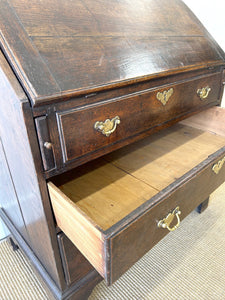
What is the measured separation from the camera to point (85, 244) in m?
0.49

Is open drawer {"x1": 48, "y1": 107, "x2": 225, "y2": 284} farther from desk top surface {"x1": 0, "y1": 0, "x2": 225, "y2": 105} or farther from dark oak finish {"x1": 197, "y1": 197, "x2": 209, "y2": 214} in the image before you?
dark oak finish {"x1": 197, "y1": 197, "x2": 209, "y2": 214}

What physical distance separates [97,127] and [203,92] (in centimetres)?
50

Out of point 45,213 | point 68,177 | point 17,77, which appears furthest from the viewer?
point 68,177

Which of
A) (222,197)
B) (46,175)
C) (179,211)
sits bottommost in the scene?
(222,197)

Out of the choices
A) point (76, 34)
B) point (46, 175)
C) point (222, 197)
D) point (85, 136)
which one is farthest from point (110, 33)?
point (222, 197)

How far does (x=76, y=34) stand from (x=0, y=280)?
90 cm

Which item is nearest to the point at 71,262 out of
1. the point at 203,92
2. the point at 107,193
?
the point at 107,193

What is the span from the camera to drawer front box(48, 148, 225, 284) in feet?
1.44

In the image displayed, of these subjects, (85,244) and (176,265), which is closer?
(85,244)

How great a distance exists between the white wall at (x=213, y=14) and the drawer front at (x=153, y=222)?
889 millimetres

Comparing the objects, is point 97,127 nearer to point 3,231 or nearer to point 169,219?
point 169,219

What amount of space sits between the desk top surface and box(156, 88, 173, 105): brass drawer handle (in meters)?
0.06

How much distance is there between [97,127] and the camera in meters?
0.55

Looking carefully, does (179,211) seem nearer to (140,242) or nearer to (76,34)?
(140,242)
